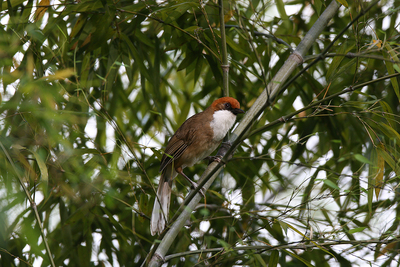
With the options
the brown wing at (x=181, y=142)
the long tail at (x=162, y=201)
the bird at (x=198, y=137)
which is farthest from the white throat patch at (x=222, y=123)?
the long tail at (x=162, y=201)

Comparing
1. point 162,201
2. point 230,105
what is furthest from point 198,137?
point 162,201

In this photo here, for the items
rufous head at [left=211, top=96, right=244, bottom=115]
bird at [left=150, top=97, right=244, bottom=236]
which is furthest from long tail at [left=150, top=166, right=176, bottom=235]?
rufous head at [left=211, top=96, right=244, bottom=115]

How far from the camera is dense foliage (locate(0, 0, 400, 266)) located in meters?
1.78

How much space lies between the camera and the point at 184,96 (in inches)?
163

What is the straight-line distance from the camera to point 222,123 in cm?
291

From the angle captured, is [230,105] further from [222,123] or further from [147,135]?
[147,135]

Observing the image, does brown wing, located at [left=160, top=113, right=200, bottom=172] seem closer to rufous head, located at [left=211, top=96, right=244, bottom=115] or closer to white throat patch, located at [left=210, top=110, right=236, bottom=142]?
white throat patch, located at [left=210, top=110, right=236, bottom=142]

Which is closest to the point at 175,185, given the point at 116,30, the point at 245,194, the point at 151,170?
the point at 151,170

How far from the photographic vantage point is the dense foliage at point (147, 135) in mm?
1777

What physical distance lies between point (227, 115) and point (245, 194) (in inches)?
27.7

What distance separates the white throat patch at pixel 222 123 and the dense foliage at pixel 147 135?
232 millimetres

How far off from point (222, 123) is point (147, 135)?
593 mm

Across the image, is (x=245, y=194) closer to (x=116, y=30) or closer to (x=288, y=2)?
(x=116, y=30)

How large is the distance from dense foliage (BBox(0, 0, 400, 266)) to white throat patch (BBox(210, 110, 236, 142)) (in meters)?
0.23
